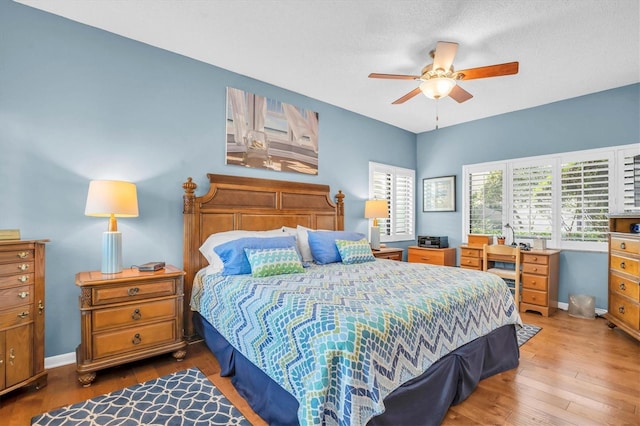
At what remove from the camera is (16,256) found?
79.4 inches

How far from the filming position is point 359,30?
8.40 feet

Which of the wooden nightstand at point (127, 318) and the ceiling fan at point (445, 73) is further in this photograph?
the ceiling fan at point (445, 73)

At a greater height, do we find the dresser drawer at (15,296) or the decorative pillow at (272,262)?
the decorative pillow at (272,262)

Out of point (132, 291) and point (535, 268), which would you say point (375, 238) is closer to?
A: point (535, 268)

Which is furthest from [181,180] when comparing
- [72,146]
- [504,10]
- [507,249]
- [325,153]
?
[507,249]

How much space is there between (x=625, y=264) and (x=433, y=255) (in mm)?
2168

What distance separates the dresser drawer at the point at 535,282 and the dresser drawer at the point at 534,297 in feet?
0.17

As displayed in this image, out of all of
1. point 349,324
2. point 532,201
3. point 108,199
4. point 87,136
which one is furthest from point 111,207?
point 532,201

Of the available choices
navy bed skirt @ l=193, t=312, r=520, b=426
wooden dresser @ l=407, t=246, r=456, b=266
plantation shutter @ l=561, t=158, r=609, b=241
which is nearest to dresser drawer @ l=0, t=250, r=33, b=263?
navy bed skirt @ l=193, t=312, r=520, b=426

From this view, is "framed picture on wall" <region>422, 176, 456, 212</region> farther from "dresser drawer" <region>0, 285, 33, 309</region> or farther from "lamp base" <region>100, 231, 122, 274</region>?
"dresser drawer" <region>0, 285, 33, 309</region>

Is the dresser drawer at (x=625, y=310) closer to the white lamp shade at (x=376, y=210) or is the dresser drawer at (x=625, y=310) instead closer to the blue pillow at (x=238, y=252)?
the white lamp shade at (x=376, y=210)

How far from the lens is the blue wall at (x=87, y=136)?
232 centimetres

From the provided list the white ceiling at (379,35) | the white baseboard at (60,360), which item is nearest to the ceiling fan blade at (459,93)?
the white ceiling at (379,35)

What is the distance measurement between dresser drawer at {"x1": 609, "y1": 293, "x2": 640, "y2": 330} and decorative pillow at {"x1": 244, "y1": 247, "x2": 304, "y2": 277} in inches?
124
